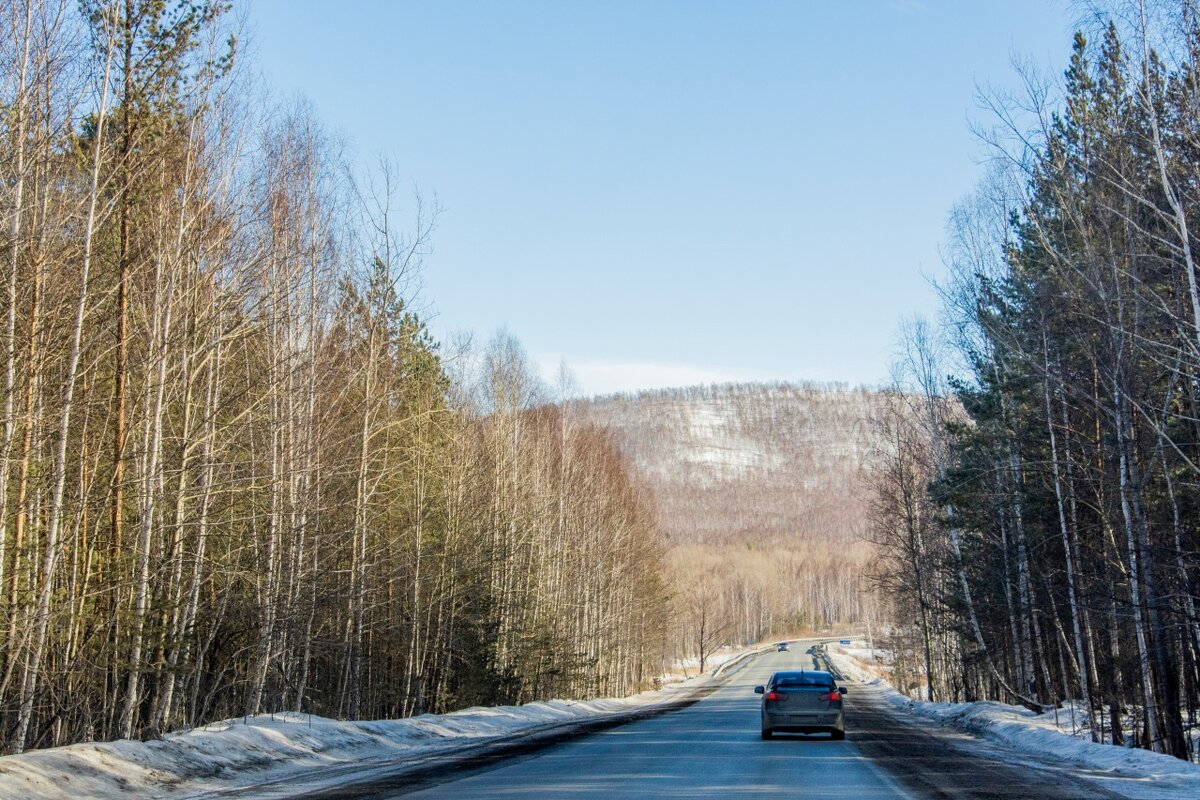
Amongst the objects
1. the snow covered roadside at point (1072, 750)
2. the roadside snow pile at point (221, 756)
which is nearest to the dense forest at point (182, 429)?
the roadside snow pile at point (221, 756)

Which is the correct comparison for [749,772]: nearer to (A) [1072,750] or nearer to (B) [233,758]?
(B) [233,758]

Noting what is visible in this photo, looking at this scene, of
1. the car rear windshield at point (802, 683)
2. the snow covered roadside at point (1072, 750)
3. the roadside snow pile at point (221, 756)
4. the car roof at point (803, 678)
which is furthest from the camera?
the car roof at point (803, 678)

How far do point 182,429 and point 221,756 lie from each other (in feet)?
18.5

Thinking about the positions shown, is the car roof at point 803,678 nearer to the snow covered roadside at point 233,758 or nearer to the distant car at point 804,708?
the distant car at point 804,708

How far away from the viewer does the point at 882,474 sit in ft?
148

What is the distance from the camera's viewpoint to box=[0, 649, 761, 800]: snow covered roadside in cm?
1122

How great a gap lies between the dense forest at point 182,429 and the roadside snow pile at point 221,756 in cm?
115

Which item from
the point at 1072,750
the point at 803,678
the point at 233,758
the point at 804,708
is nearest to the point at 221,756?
the point at 233,758

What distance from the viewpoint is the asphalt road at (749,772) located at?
11.6 m

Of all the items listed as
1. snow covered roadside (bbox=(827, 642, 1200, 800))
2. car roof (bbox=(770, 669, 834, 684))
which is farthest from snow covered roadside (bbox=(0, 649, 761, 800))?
snow covered roadside (bbox=(827, 642, 1200, 800))

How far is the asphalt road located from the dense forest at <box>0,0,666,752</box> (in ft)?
17.1

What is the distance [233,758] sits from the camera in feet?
48.3

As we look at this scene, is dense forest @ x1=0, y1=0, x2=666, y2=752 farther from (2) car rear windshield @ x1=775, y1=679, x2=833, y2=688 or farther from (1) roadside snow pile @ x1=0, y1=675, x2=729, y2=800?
(2) car rear windshield @ x1=775, y1=679, x2=833, y2=688

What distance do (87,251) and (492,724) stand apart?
18.3 metres
